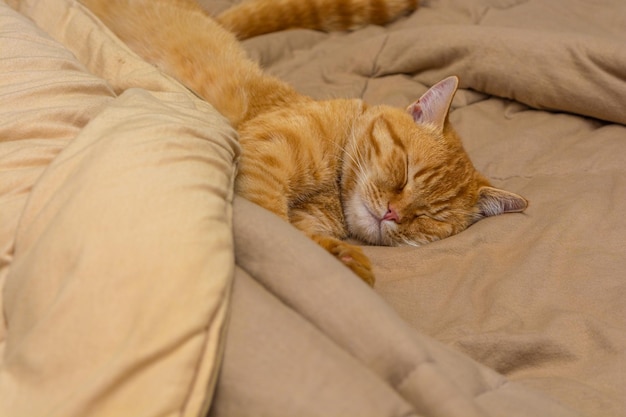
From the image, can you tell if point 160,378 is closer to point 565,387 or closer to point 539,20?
point 565,387

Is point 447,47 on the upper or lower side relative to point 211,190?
lower

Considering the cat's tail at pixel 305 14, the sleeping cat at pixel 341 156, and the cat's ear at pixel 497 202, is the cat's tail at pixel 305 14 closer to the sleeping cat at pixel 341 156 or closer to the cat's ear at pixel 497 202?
the sleeping cat at pixel 341 156

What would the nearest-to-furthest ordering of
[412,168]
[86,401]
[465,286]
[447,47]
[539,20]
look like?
[86,401] → [465,286] → [412,168] → [447,47] → [539,20]

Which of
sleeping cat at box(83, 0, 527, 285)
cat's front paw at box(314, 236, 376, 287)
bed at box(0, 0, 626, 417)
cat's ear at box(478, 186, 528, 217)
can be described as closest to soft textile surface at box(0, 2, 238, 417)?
bed at box(0, 0, 626, 417)

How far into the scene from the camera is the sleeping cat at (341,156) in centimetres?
169

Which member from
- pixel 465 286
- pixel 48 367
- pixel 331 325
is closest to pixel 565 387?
pixel 465 286

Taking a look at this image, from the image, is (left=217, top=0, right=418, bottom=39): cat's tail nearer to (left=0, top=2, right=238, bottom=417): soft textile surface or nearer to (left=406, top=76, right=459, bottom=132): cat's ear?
(left=406, top=76, right=459, bottom=132): cat's ear

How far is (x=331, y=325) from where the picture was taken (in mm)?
Result: 901

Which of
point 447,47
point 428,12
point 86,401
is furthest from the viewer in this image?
point 428,12

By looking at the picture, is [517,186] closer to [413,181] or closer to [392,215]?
[413,181]

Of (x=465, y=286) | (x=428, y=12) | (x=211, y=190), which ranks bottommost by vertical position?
(x=465, y=286)

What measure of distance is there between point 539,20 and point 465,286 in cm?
163

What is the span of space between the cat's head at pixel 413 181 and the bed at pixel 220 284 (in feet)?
0.45

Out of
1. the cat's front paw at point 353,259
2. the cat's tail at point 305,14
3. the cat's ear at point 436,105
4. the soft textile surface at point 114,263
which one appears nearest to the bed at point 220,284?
the soft textile surface at point 114,263
